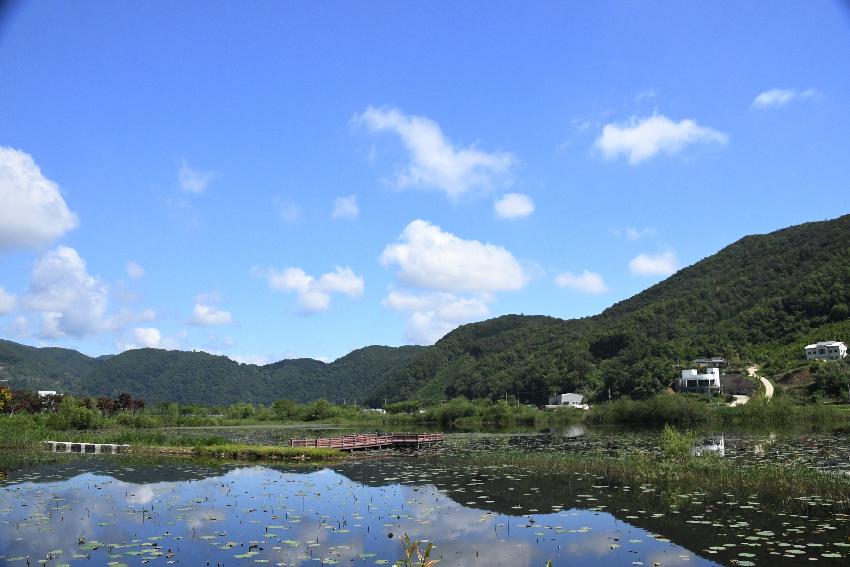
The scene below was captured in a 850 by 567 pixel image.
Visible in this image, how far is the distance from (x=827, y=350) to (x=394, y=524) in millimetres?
115772

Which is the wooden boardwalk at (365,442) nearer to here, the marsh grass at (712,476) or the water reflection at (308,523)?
the marsh grass at (712,476)

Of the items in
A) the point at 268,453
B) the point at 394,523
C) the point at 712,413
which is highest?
the point at 712,413

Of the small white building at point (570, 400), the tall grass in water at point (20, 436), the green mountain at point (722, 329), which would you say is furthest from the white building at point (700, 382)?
the tall grass in water at point (20, 436)

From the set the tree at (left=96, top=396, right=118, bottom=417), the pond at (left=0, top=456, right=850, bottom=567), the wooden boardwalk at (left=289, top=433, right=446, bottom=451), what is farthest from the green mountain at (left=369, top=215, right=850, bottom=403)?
the pond at (left=0, top=456, right=850, bottom=567)

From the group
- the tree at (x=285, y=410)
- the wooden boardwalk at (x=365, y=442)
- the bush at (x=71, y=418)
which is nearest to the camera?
the wooden boardwalk at (x=365, y=442)

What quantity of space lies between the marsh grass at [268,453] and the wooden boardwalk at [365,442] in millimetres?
1810

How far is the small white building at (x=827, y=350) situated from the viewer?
109000 millimetres

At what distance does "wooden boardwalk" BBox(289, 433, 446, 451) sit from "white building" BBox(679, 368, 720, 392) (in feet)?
246

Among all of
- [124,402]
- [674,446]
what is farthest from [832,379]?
[124,402]

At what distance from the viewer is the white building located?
368 feet

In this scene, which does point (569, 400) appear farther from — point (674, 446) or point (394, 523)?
point (394, 523)

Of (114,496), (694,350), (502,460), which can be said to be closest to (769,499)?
(502,460)

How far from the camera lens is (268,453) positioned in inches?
1649

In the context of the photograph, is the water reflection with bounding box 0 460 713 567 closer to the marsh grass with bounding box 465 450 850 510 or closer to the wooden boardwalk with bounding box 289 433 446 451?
the marsh grass with bounding box 465 450 850 510
